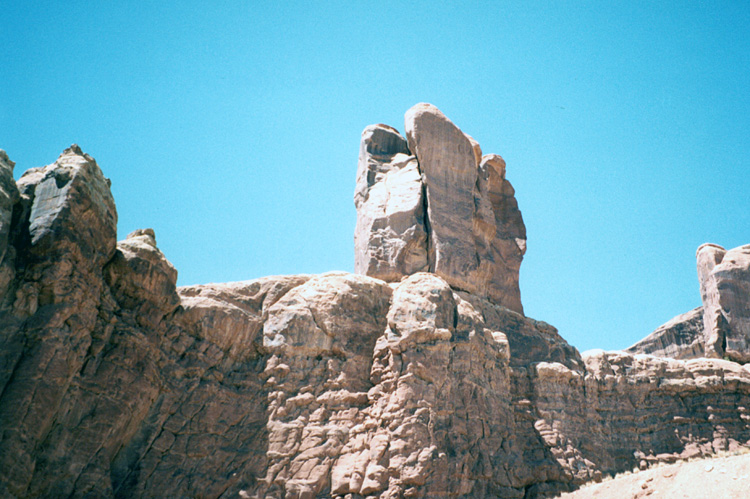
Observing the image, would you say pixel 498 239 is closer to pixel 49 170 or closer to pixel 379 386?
pixel 379 386

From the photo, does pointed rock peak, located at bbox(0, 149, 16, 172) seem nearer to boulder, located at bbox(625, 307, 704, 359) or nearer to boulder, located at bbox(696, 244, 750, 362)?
boulder, located at bbox(696, 244, 750, 362)

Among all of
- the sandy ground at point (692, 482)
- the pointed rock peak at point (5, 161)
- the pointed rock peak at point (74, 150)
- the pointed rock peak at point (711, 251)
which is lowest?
the sandy ground at point (692, 482)

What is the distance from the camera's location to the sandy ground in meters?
21.5

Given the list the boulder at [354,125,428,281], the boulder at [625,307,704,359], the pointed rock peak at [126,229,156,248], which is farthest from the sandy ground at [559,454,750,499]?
the boulder at [625,307,704,359]

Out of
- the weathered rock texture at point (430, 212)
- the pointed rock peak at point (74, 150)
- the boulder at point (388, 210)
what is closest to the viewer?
the pointed rock peak at point (74, 150)

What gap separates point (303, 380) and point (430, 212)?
35.2ft

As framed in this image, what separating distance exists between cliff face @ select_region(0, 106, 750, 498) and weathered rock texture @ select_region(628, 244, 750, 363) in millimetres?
3464

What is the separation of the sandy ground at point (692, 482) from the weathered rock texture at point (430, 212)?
10892mm

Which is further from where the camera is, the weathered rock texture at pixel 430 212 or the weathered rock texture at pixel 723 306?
the weathered rock texture at pixel 723 306

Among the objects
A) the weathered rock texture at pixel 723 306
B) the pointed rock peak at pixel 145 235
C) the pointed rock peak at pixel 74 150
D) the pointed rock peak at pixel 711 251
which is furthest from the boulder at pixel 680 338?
the pointed rock peak at pixel 74 150

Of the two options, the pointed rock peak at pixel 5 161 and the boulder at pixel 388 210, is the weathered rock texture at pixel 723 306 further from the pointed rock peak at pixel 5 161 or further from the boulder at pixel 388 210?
the pointed rock peak at pixel 5 161

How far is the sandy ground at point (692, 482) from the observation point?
21.5m

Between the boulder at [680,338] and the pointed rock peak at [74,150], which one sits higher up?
the boulder at [680,338]

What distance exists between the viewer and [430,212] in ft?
110
